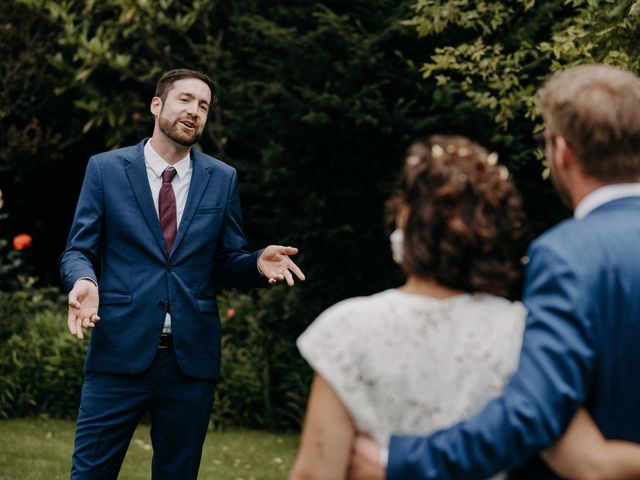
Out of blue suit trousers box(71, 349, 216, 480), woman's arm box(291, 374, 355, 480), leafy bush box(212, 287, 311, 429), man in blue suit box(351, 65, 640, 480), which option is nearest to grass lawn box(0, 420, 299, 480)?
leafy bush box(212, 287, 311, 429)

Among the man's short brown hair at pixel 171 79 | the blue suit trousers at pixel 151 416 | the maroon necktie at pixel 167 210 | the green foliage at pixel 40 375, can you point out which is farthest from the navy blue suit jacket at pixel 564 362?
the green foliage at pixel 40 375

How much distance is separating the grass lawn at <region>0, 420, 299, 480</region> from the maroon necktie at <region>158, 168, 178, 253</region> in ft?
8.88

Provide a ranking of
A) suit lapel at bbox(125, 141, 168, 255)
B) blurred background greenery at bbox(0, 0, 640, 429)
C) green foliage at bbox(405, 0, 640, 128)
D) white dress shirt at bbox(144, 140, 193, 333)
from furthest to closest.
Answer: blurred background greenery at bbox(0, 0, 640, 429), green foliage at bbox(405, 0, 640, 128), white dress shirt at bbox(144, 140, 193, 333), suit lapel at bbox(125, 141, 168, 255)

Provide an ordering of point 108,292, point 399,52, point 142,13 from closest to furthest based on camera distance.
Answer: point 108,292, point 399,52, point 142,13

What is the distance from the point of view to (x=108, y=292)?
3.76 meters

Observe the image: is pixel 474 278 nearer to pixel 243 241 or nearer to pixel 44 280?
pixel 243 241

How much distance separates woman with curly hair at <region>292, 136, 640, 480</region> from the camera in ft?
6.01

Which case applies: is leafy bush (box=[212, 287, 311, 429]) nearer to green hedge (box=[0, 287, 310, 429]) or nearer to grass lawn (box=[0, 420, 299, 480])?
green hedge (box=[0, 287, 310, 429])

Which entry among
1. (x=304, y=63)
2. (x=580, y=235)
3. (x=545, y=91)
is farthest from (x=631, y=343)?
(x=304, y=63)

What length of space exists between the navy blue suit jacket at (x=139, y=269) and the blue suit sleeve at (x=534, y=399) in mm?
2050

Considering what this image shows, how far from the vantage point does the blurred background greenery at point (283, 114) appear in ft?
22.4

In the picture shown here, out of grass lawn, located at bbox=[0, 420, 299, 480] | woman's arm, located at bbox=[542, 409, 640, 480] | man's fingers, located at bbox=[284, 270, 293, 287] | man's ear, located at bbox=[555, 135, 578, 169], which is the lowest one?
→ grass lawn, located at bbox=[0, 420, 299, 480]

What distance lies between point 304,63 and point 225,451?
9.53 ft

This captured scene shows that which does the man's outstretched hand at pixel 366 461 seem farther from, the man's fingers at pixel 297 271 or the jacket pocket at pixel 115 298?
the jacket pocket at pixel 115 298
